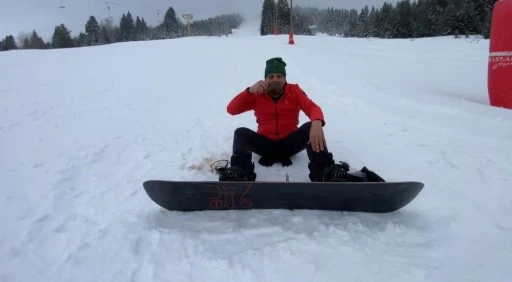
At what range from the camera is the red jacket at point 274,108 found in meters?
3.81

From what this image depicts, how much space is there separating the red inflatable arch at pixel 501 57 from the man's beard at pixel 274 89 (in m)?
5.76

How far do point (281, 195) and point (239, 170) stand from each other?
0.47 meters

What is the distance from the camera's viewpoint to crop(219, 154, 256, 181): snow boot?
9.68 ft

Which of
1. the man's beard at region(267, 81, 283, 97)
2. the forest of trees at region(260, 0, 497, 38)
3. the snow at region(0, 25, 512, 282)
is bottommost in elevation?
the snow at region(0, 25, 512, 282)

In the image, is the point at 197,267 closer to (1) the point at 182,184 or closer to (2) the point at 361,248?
(1) the point at 182,184

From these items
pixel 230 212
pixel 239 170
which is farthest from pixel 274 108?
pixel 230 212

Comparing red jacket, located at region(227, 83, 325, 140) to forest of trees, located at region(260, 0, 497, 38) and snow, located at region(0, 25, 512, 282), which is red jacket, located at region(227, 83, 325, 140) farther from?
forest of trees, located at region(260, 0, 497, 38)

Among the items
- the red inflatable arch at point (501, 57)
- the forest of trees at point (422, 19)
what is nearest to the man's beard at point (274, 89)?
the red inflatable arch at point (501, 57)

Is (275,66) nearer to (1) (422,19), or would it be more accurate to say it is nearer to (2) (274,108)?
(2) (274,108)

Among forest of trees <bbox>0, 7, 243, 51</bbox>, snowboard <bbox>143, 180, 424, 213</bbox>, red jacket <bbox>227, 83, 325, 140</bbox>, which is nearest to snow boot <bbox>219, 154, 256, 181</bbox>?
snowboard <bbox>143, 180, 424, 213</bbox>

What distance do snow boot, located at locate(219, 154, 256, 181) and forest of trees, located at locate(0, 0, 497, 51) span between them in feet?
134

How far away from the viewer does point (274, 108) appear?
3.82m

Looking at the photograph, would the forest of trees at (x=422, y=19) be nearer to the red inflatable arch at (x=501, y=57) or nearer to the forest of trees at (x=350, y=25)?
the forest of trees at (x=350, y=25)

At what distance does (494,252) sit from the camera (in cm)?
229
